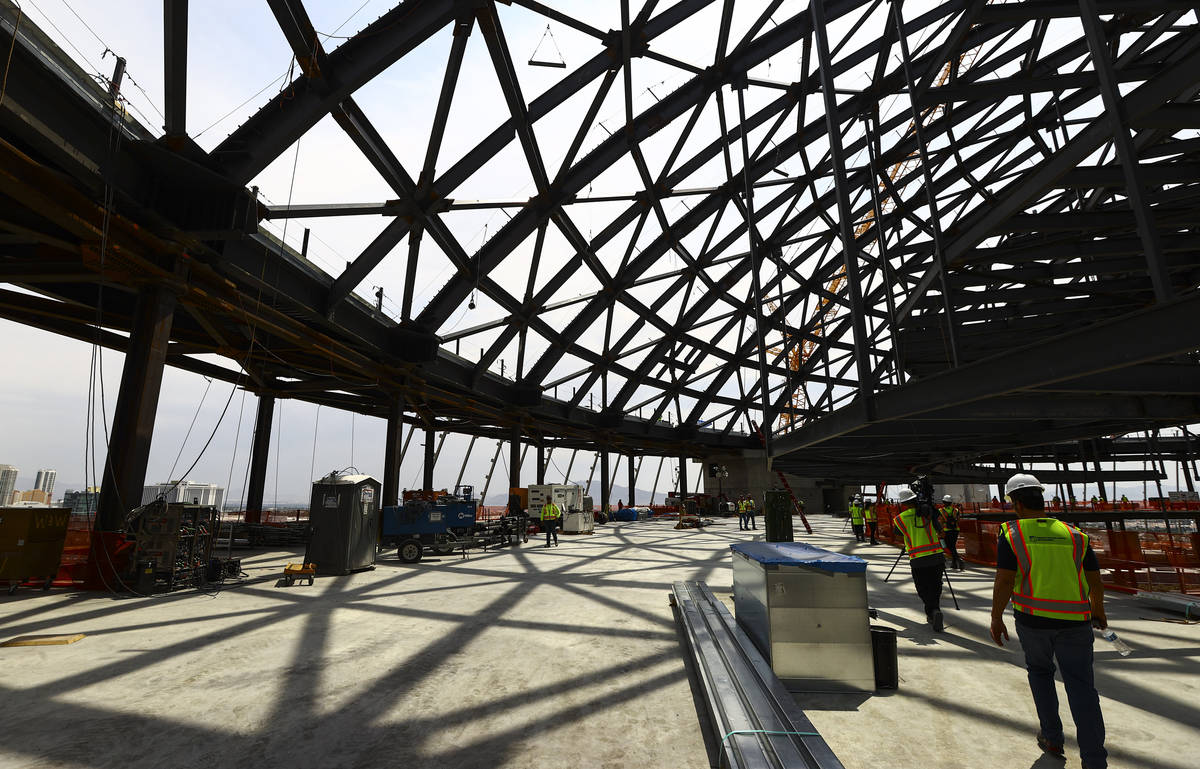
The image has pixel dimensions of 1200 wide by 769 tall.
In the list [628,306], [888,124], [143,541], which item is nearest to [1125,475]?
[888,124]

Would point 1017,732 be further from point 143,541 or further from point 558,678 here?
point 143,541

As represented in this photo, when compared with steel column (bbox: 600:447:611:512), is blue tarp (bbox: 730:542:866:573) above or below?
below

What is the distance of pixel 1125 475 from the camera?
134ft

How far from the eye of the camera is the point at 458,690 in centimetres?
500

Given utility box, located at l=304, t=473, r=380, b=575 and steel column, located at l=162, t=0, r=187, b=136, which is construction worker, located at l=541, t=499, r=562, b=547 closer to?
utility box, located at l=304, t=473, r=380, b=575

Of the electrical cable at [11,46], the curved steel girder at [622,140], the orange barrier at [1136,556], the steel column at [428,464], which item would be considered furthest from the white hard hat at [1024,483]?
the steel column at [428,464]

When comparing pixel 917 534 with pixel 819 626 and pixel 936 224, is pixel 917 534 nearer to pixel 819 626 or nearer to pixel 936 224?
pixel 819 626

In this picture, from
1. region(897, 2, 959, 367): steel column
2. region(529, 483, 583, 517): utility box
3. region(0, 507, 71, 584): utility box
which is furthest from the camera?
region(529, 483, 583, 517): utility box

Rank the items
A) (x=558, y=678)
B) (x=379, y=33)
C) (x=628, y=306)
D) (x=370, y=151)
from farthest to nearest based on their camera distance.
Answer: (x=628, y=306) < (x=370, y=151) < (x=379, y=33) < (x=558, y=678)

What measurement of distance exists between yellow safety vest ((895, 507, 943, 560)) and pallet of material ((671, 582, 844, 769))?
3.09m

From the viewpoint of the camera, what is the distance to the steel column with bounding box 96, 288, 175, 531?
32.2 feet

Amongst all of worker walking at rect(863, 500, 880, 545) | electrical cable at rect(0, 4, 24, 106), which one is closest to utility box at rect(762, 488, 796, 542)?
worker walking at rect(863, 500, 880, 545)

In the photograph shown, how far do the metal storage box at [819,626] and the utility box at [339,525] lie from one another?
34.6 feet

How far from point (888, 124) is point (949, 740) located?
2308cm
